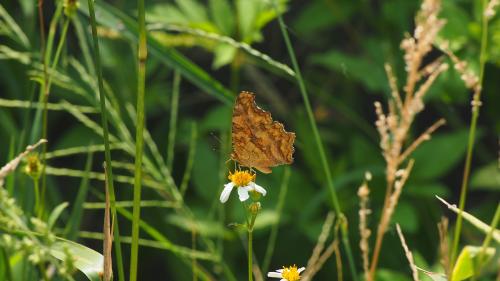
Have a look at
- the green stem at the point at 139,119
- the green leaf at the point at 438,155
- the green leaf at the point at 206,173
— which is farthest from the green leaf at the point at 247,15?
the green stem at the point at 139,119

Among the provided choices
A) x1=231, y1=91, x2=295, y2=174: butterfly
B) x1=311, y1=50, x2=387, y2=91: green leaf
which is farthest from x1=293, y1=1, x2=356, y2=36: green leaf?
x1=231, y1=91, x2=295, y2=174: butterfly

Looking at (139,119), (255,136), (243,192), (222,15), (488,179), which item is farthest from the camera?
(488,179)

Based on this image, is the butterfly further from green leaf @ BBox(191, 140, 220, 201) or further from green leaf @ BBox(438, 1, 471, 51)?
green leaf @ BBox(191, 140, 220, 201)

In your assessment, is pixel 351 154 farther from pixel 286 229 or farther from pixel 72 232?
pixel 72 232

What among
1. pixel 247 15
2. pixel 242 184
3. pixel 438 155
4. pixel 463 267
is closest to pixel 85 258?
pixel 242 184

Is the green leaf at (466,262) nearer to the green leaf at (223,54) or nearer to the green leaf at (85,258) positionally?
the green leaf at (85,258)

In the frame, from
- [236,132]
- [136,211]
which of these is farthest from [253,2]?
[136,211]

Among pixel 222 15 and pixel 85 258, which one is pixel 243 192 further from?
pixel 222 15
